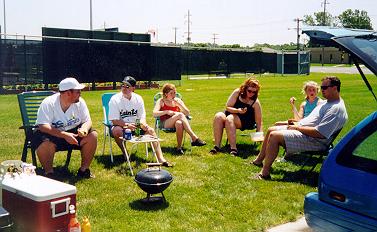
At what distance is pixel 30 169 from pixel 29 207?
22.9 inches

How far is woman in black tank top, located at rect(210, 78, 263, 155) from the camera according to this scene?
284 inches

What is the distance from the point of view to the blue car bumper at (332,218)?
101 inches

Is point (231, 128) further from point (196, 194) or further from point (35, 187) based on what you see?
point (35, 187)

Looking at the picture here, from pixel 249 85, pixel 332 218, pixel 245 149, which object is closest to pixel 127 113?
pixel 249 85

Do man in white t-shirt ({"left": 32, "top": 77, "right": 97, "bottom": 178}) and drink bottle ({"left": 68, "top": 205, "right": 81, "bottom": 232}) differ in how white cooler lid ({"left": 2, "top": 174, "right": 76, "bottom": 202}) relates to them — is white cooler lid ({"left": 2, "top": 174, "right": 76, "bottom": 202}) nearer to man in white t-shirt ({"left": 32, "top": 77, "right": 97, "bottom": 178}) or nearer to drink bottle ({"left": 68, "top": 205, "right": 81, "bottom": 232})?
drink bottle ({"left": 68, "top": 205, "right": 81, "bottom": 232})

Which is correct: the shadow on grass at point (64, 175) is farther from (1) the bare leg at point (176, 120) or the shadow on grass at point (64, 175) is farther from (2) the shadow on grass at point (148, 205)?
(1) the bare leg at point (176, 120)

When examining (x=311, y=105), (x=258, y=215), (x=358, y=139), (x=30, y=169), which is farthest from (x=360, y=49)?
(x=311, y=105)

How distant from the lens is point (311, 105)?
6.95 meters

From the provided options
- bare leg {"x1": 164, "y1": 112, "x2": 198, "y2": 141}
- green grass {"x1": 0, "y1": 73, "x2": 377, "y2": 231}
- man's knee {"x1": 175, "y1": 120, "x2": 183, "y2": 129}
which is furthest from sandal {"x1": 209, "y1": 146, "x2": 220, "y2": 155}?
man's knee {"x1": 175, "y1": 120, "x2": 183, "y2": 129}

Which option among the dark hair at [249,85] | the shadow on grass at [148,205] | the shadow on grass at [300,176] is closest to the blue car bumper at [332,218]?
the shadow on grass at [148,205]

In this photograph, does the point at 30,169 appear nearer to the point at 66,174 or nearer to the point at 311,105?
the point at 66,174

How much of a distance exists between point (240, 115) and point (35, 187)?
4601 mm

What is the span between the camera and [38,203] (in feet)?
10.2

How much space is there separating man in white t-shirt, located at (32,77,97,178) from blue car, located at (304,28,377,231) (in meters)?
3.47
